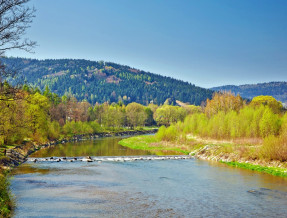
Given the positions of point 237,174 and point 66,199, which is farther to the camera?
point 237,174

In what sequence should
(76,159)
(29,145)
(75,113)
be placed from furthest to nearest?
(75,113), (29,145), (76,159)

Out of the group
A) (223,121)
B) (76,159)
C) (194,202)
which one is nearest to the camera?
(194,202)

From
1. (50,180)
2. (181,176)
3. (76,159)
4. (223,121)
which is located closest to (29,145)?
(76,159)

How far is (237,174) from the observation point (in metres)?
37.4

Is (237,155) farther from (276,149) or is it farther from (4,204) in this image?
(4,204)

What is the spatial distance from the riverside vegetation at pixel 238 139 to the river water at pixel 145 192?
4752mm

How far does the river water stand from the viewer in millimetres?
22234

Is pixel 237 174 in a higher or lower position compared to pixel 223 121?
lower

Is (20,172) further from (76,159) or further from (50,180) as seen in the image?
(76,159)

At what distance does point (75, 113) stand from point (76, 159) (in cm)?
7978

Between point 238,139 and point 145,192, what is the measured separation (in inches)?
1546

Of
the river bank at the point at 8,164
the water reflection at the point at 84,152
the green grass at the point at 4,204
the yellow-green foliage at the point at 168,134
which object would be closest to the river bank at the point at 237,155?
the water reflection at the point at 84,152

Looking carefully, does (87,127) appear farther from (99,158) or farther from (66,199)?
(66,199)

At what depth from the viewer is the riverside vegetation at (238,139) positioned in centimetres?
4109
